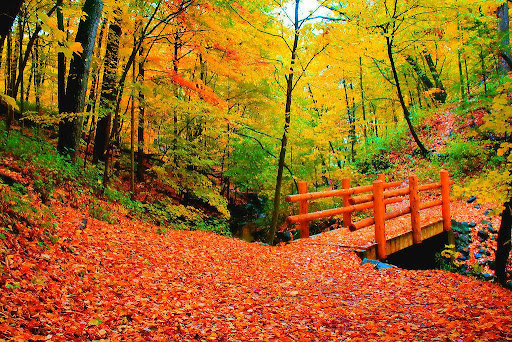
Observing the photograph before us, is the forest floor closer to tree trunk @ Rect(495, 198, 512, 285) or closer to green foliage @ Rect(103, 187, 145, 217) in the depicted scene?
tree trunk @ Rect(495, 198, 512, 285)

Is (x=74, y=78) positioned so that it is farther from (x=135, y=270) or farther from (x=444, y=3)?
(x=444, y=3)

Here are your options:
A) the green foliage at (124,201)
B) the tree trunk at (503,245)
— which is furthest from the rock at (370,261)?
the green foliage at (124,201)

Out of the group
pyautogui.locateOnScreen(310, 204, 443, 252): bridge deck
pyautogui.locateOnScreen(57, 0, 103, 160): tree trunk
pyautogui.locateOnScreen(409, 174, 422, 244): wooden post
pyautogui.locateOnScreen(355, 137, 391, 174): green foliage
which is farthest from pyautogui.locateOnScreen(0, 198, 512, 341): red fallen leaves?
pyautogui.locateOnScreen(355, 137, 391, 174): green foliage

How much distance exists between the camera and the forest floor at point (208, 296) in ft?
9.94

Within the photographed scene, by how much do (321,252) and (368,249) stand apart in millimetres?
968

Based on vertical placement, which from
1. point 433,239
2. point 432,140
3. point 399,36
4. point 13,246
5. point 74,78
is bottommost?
point 433,239

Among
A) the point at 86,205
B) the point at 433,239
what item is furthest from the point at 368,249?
the point at 86,205

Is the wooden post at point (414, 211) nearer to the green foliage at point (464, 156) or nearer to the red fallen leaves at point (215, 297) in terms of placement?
the red fallen leaves at point (215, 297)

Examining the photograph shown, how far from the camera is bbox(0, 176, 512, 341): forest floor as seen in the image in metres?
3.03

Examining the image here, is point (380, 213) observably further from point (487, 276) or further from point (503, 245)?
point (487, 276)

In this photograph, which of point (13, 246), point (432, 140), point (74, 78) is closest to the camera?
point (13, 246)

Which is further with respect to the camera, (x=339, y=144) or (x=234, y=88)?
(x=339, y=144)

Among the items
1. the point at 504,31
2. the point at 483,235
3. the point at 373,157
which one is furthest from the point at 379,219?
the point at 373,157

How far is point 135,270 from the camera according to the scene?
4578 mm
